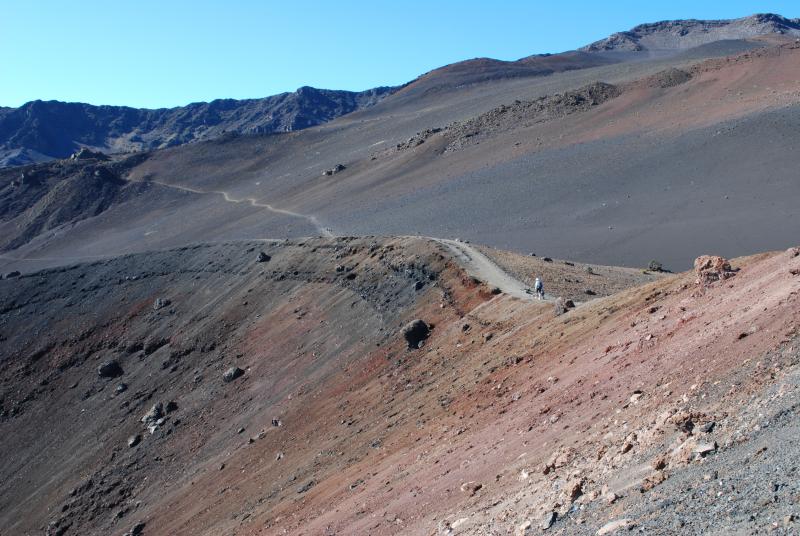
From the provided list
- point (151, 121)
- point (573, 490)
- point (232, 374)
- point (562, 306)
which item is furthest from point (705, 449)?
point (151, 121)

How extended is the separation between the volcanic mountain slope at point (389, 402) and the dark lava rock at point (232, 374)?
1.18 feet

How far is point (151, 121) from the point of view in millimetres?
192750

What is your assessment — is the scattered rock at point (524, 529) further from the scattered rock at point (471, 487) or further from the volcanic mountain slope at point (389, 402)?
the scattered rock at point (471, 487)

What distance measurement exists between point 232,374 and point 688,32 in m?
158

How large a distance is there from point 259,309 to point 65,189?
227 ft

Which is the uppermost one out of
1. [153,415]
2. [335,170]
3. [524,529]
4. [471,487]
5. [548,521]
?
[335,170]

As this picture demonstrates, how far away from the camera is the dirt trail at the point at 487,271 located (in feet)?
79.3

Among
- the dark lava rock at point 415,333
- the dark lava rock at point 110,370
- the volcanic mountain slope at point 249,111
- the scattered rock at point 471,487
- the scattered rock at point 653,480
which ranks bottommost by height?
the dark lava rock at point 110,370

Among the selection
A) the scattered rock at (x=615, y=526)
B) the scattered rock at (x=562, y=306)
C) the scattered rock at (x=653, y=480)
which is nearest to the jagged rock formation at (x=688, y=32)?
the scattered rock at (x=562, y=306)

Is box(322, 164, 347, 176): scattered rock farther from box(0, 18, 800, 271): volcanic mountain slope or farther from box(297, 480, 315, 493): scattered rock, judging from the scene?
box(297, 480, 315, 493): scattered rock

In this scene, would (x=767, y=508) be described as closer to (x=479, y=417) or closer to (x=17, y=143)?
(x=479, y=417)

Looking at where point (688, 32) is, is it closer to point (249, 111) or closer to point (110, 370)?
point (249, 111)

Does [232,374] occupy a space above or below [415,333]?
below

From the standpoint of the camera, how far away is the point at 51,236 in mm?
86250
